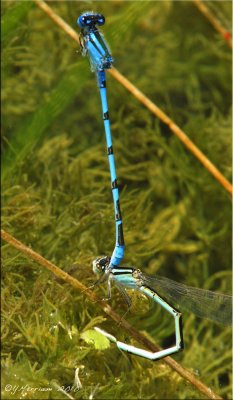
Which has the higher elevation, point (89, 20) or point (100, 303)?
point (89, 20)

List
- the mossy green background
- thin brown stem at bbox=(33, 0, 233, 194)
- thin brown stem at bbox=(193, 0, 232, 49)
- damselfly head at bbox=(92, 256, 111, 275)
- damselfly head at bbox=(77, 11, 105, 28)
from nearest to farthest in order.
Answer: damselfly head at bbox=(77, 11, 105, 28) → damselfly head at bbox=(92, 256, 111, 275) → the mossy green background → thin brown stem at bbox=(33, 0, 233, 194) → thin brown stem at bbox=(193, 0, 232, 49)

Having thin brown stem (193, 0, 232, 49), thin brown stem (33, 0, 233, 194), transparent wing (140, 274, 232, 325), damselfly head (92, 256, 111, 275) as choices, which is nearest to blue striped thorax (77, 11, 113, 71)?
damselfly head (92, 256, 111, 275)

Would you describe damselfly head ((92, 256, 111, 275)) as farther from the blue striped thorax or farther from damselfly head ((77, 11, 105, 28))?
damselfly head ((77, 11, 105, 28))

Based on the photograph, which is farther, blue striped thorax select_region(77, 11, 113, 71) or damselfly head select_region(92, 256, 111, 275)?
damselfly head select_region(92, 256, 111, 275)

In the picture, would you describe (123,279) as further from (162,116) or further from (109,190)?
(162,116)

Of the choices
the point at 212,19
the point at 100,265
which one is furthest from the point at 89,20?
the point at 212,19

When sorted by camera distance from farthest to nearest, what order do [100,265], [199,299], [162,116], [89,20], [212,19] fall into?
[212,19], [162,116], [199,299], [100,265], [89,20]

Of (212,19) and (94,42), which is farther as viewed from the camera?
(212,19)

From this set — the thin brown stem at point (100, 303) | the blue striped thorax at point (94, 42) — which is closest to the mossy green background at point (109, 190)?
the thin brown stem at point (100, 303)

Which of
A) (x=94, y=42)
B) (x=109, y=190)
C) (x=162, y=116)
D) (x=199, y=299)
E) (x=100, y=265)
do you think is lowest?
(x=199, y=299)
